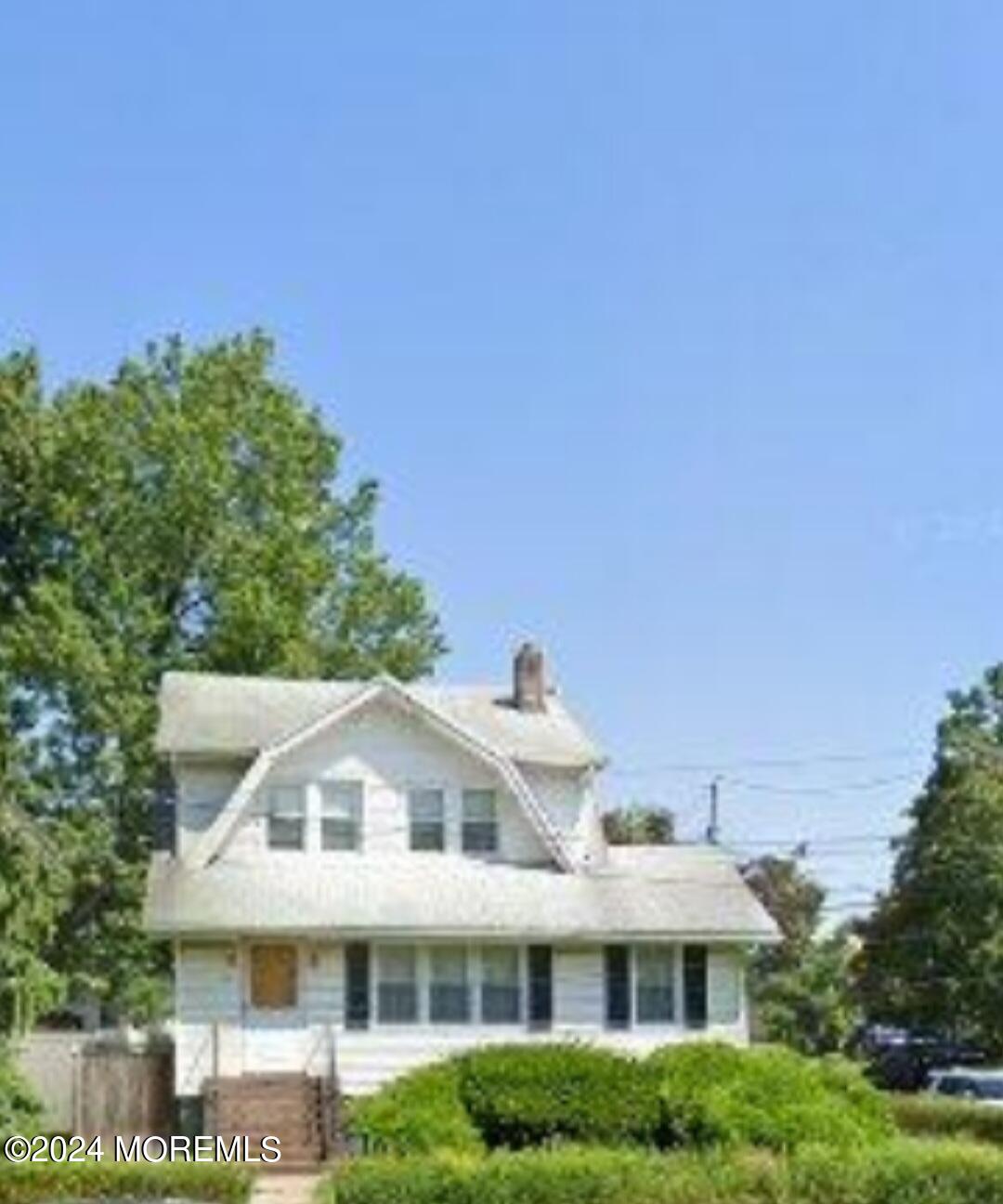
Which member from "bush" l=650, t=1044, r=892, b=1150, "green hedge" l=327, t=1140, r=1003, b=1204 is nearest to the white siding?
"bush" l=650, t=1044, r=892, b=1150

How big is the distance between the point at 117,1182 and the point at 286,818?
17.3 metres

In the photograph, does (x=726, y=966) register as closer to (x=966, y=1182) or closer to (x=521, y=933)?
(x=521, y=933)

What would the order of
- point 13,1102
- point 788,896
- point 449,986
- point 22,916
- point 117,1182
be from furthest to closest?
point 788,896
point 449,986
point 13,1102
point 22,916
point 117,1182

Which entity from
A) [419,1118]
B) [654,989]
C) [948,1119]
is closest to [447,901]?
[654,989]

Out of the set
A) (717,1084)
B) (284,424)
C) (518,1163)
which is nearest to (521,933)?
(717,1084)

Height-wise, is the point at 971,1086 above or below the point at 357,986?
below

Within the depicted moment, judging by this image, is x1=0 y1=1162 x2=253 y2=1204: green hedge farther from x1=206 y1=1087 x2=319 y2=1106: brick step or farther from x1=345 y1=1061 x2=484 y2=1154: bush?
x1=206 y1=1087 x2=319 y2=1106: brick step

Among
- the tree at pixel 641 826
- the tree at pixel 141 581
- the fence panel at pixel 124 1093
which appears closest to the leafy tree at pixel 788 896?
the tree at pixel 641 826

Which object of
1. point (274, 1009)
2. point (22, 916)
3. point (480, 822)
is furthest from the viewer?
point (480, 822)

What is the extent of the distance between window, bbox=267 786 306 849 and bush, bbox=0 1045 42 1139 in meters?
14.2

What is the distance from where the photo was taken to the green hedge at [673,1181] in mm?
26328

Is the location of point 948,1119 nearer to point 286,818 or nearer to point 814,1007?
point 286,818

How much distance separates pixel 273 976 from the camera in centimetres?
4219

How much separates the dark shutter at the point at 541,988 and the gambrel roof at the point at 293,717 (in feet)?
13.9
